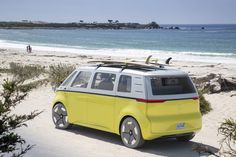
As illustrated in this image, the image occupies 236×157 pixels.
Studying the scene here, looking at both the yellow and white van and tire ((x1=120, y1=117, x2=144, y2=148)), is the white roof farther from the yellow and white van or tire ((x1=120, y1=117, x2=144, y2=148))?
tire ((x1=120, y1=117, x2=144, y2=148))

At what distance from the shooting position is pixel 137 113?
31.6 feet

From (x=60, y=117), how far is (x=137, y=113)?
2.76m

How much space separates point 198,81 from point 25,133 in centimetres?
822

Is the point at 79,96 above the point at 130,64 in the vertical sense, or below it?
below

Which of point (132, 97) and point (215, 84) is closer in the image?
point (132, 97)

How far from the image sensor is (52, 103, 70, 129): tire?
1175cm

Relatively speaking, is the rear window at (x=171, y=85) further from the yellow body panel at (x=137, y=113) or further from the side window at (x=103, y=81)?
the side window at (x=103, y=81)

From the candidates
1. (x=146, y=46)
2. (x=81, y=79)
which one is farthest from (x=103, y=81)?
(x=146, y=46)

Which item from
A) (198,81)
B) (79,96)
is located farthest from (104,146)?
(198,81)

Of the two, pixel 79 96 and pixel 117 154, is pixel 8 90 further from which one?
pixel 79 96

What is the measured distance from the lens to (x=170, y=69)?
403 inches

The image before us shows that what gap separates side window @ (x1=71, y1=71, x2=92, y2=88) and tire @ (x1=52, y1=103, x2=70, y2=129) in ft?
2.18

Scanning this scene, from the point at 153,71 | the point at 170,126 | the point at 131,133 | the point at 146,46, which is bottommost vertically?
the point at 146,46

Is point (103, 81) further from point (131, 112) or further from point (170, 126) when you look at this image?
point (170, 126)
